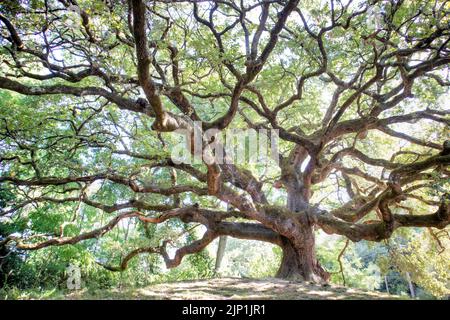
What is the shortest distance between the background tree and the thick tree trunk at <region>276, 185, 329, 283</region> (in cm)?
3

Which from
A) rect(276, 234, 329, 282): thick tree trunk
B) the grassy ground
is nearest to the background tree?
rect(276, 234, 329, 282): thick tree trunk

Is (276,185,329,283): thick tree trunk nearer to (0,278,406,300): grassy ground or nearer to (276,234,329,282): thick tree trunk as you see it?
(276,234,329,282): thick tree trunk

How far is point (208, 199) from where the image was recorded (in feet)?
36.7

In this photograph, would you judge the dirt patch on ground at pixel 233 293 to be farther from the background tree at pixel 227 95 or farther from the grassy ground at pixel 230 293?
the background tree at pixel 227 95

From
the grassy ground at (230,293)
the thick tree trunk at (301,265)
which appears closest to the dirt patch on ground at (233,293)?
the grassy ground at (230,293)

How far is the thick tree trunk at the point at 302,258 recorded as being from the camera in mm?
6754

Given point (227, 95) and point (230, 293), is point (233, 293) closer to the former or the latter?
point (230, 293)

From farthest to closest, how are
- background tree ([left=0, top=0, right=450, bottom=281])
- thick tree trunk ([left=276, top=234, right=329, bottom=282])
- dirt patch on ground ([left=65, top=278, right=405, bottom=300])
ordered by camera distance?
thick tree trunk ([left=276, top=234, right=329, bottom=282])
background tree ([left=0, top=0, right=450, bottom=281])
dirt patch on ground ([left=65, top=278, right=405, bottom=300])

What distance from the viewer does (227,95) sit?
19.8ft

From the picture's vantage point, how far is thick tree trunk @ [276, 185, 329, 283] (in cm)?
675

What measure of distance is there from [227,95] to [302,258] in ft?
13.1

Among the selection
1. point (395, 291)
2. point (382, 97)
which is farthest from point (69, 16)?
point (395, 291)
